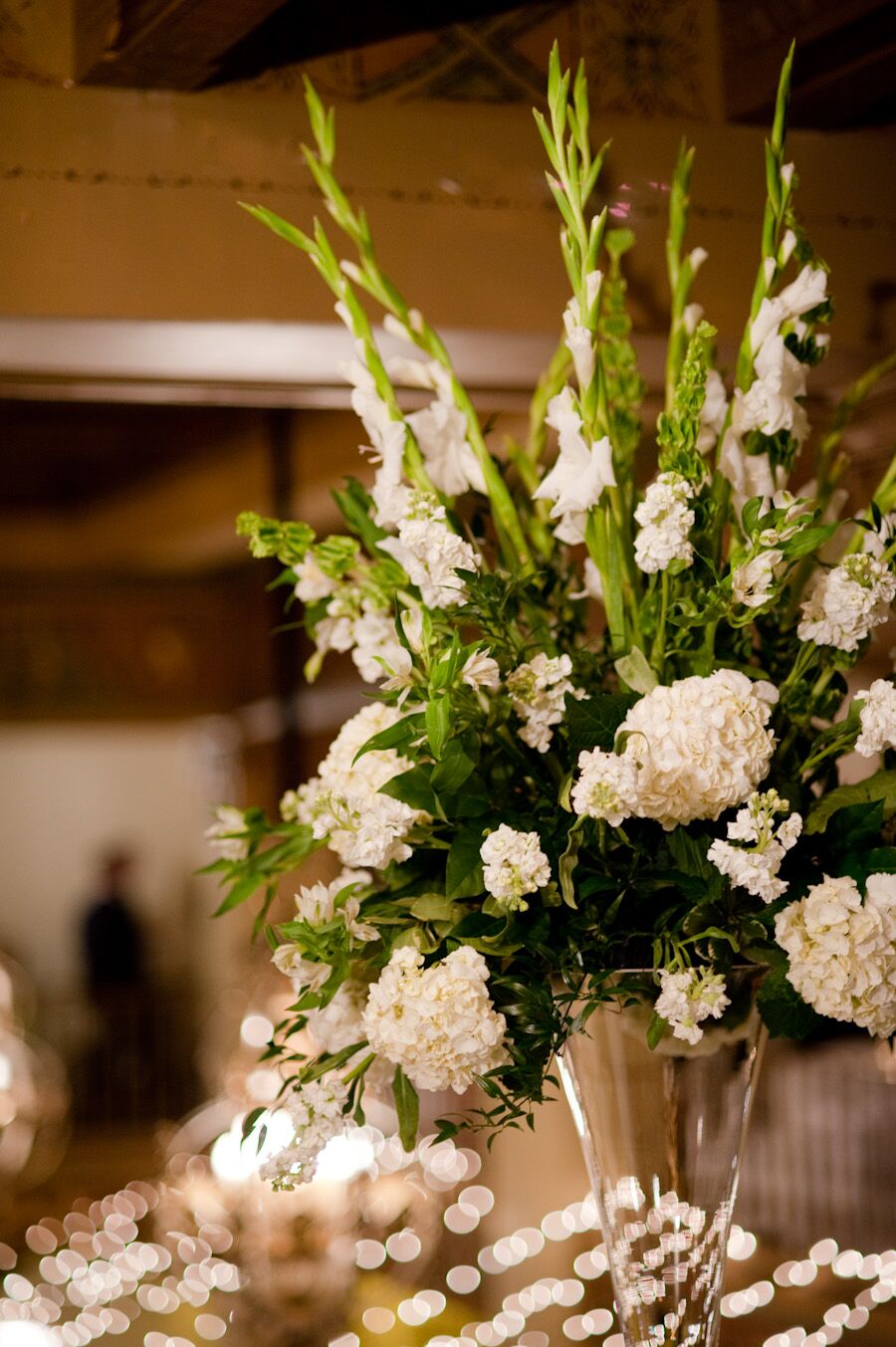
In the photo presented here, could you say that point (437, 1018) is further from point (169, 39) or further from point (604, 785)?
point (169, 39)

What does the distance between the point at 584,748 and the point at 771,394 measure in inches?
11.9

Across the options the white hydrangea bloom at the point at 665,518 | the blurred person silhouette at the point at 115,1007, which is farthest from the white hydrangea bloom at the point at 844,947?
the blurred person silhouette at the point at 115,1007

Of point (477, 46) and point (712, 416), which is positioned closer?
point (712, 416)

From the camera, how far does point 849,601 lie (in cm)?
103

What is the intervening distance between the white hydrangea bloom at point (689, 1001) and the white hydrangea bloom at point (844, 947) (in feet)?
0.18

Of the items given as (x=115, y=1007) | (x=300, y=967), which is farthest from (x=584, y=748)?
(x=115, y=1007)

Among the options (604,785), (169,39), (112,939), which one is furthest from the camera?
(112,939)

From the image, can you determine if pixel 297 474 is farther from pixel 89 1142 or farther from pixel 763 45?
pixel 763 45

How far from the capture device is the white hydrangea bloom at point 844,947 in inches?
38.2

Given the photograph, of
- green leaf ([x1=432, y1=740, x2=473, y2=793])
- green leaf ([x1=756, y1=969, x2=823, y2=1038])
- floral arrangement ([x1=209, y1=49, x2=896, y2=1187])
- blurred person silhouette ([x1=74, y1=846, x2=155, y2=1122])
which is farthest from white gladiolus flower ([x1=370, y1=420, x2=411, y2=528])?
blurred person silhouette ([x1=74, y1=846, x2=155, y2=1122])

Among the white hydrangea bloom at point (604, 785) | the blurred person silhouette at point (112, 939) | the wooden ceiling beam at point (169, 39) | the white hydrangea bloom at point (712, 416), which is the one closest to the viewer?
the white hydrangea bloom at point (604, 785)

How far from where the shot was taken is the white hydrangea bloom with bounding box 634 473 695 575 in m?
1.01

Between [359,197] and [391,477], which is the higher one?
[359,197]

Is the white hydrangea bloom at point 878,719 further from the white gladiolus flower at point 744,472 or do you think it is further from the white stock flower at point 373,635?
the white stock flower at point 373,635
